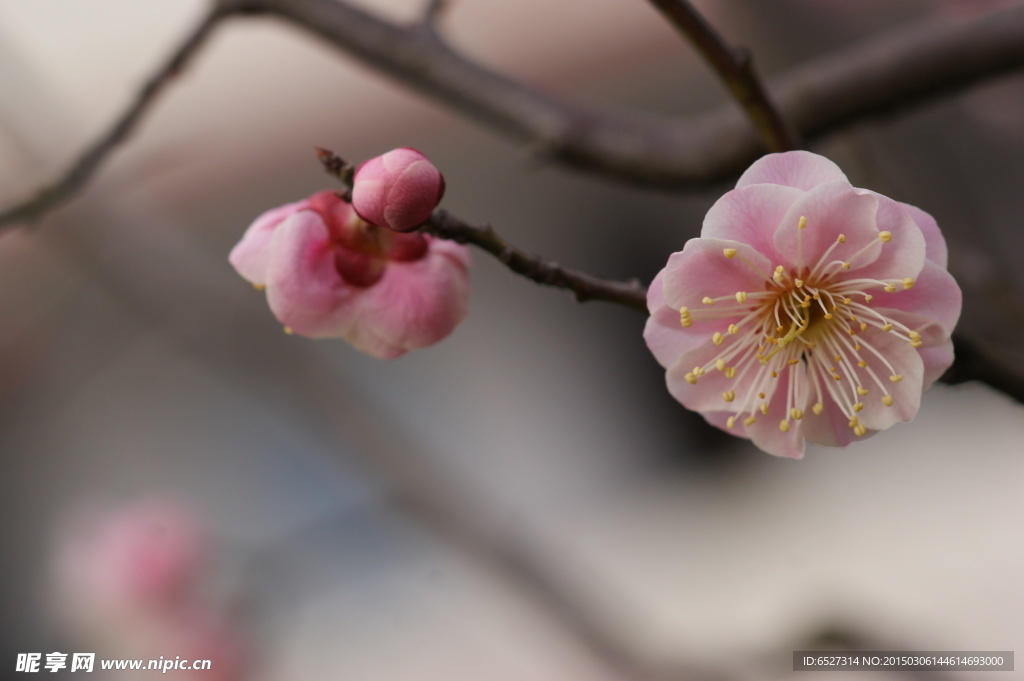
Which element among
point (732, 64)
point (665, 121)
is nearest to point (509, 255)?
point (732, 64)

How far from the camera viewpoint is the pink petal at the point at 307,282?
0.44 metres

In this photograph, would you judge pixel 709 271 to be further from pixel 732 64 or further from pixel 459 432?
pixel 459 432

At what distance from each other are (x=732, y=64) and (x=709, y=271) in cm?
13

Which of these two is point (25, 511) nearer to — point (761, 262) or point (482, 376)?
point (482, 376)

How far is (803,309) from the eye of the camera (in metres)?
0.47

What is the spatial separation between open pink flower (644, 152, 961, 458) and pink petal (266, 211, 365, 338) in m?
0.18

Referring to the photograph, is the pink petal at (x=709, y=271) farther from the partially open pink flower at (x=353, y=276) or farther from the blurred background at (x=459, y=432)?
the blurred background at (x=459, y=432)

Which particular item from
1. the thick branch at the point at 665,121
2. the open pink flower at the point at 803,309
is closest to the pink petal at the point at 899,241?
the open pink flower at the point at 803,309

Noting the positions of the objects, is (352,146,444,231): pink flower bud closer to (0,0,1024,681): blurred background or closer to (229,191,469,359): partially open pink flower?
(229,191,469,359): partially open pink flower

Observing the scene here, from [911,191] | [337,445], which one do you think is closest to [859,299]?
[911,191]

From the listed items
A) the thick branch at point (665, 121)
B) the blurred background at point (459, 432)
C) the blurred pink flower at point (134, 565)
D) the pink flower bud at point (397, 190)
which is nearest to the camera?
the pink flower bud at point (397, 190)

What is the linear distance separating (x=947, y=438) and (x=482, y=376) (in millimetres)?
1348

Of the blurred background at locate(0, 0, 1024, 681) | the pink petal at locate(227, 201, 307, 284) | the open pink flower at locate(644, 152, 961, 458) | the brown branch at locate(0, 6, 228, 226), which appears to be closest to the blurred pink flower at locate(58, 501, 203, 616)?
the blurred background at locate(0, 0, 1024, 681)

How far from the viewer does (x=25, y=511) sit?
180cm
